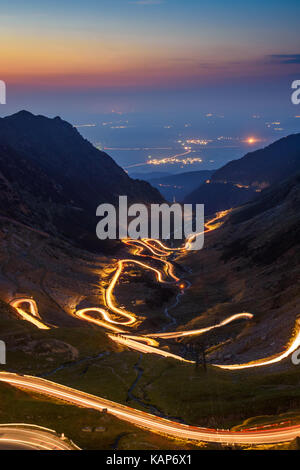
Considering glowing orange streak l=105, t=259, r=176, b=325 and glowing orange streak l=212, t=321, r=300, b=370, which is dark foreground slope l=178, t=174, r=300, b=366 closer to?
glowing orange streak l=212, t=321, r=300, b=370

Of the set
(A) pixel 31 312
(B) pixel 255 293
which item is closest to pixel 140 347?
(A) pixel 31 312

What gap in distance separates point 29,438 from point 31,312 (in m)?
76.0

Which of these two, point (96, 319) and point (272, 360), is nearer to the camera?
point (272, 360)

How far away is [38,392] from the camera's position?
195 feet

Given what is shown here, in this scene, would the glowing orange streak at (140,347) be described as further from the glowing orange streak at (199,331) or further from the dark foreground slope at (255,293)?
the glowing orange streak at (199,331)

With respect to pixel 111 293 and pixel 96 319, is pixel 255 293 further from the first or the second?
pixel 111 293

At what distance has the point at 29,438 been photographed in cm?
4059

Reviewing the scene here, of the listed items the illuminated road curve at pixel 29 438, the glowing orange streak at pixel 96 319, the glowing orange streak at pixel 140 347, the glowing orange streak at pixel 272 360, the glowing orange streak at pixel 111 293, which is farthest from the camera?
the glowing orange streak at pixel 111 293

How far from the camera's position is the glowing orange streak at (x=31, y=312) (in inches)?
4170

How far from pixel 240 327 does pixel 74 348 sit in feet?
141

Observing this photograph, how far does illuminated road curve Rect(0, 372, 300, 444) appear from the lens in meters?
45.4

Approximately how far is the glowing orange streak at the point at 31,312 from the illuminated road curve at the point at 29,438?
61.6m

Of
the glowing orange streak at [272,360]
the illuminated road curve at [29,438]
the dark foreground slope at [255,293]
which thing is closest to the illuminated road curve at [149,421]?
the illuminated road curve at [29,438]
